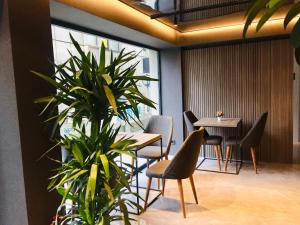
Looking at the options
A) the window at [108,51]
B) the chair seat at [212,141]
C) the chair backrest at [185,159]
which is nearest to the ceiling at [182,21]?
the window at [108,51]

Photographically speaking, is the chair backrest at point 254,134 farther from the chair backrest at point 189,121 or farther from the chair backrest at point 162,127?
the chair backrest at point 162,127

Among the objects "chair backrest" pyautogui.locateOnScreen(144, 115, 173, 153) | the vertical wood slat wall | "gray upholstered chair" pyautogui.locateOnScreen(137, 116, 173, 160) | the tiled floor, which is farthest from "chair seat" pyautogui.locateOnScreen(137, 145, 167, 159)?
the vertical wood slat wall

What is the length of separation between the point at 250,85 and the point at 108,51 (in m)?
2.64

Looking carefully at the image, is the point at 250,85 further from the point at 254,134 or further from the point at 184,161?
the point at 184,161

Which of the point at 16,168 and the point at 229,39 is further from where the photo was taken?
the point at 229,39

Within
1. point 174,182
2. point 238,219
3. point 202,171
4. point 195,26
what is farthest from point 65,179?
point 195,26

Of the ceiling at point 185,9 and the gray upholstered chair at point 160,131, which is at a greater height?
the ceiling at point 185,9

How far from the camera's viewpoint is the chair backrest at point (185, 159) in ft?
8.80

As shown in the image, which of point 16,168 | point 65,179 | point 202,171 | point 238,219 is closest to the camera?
point 65,179

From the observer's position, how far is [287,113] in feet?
14.3

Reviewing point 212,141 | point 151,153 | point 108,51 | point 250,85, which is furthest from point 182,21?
point 151,153

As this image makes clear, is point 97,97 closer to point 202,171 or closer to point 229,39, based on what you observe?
point 202,171

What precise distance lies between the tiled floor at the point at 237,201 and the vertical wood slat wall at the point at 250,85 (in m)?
0.68

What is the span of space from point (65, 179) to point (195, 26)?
12.2 ft
